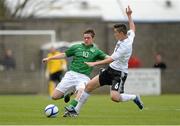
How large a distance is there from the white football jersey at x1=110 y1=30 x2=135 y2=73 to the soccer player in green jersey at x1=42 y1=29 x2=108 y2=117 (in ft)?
3.26

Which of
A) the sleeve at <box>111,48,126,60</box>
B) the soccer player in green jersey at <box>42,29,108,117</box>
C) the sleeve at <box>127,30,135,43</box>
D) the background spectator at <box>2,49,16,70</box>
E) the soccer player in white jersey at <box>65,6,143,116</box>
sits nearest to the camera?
the sleeve at <box>111,48,126,60</box>

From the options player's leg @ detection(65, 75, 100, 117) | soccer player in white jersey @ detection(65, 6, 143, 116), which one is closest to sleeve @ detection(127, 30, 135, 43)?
soccer player in white jersey @ detection(65, 6, 143, 116)

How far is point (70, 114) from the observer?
18.0 metres

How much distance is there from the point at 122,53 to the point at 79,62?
2.01m

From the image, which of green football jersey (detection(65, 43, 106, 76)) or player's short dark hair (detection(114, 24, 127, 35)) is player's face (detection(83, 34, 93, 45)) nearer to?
green football jersey (detection(65, 43, 106, 76))

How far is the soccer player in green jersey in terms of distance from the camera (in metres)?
19.5

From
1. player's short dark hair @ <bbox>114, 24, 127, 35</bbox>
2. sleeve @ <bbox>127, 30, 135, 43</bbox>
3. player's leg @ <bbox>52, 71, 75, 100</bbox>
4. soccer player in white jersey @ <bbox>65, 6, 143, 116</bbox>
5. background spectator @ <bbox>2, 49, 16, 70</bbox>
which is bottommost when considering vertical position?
background spectator @ <bbox>2, 49, 16, 70</bbox>

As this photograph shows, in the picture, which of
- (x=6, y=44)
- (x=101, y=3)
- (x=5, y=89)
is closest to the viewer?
(x=5, y=89)

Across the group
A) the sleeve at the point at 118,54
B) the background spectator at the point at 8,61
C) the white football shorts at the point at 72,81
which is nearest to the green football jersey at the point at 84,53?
the white football shorts at the point at 72,81

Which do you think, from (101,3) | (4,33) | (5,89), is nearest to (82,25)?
(4,33)

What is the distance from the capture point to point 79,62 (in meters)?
19.9

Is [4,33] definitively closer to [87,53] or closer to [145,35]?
[145,35]

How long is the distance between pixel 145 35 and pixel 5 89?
11993mm

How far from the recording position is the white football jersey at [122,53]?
712 inches
